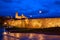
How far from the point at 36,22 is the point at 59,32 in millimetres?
524

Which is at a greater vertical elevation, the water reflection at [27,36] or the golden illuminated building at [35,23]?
the golden illuminated building at [35,23]

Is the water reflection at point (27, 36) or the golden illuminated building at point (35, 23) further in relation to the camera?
the golden illuminated building at point (35, 23)

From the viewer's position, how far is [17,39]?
2475 millimetres

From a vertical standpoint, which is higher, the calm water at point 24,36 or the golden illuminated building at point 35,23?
the golden illuminated building at point 35,23

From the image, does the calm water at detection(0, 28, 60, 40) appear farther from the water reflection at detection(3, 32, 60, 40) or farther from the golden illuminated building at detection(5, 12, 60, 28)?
the golden illuminated building at detection(5, 12, 60, 28)

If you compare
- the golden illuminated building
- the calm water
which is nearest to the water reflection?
the calm water

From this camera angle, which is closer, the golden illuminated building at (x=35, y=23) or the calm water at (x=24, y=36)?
the calm water at (x=24, y=36)

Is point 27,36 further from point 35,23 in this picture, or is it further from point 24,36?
point 35,23

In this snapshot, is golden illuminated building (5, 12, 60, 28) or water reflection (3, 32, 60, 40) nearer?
water reflection (3, 32, 60, 40)

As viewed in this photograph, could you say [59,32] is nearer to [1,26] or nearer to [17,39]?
[17,39]

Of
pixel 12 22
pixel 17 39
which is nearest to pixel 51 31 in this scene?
pixel 17 39

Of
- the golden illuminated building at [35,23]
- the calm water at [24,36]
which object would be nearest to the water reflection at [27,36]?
the calm water at [24,36]

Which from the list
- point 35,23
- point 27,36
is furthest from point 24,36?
point 35,23

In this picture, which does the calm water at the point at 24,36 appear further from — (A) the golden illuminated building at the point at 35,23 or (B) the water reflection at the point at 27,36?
(A) the golden illuminated building at the point at 35,23
